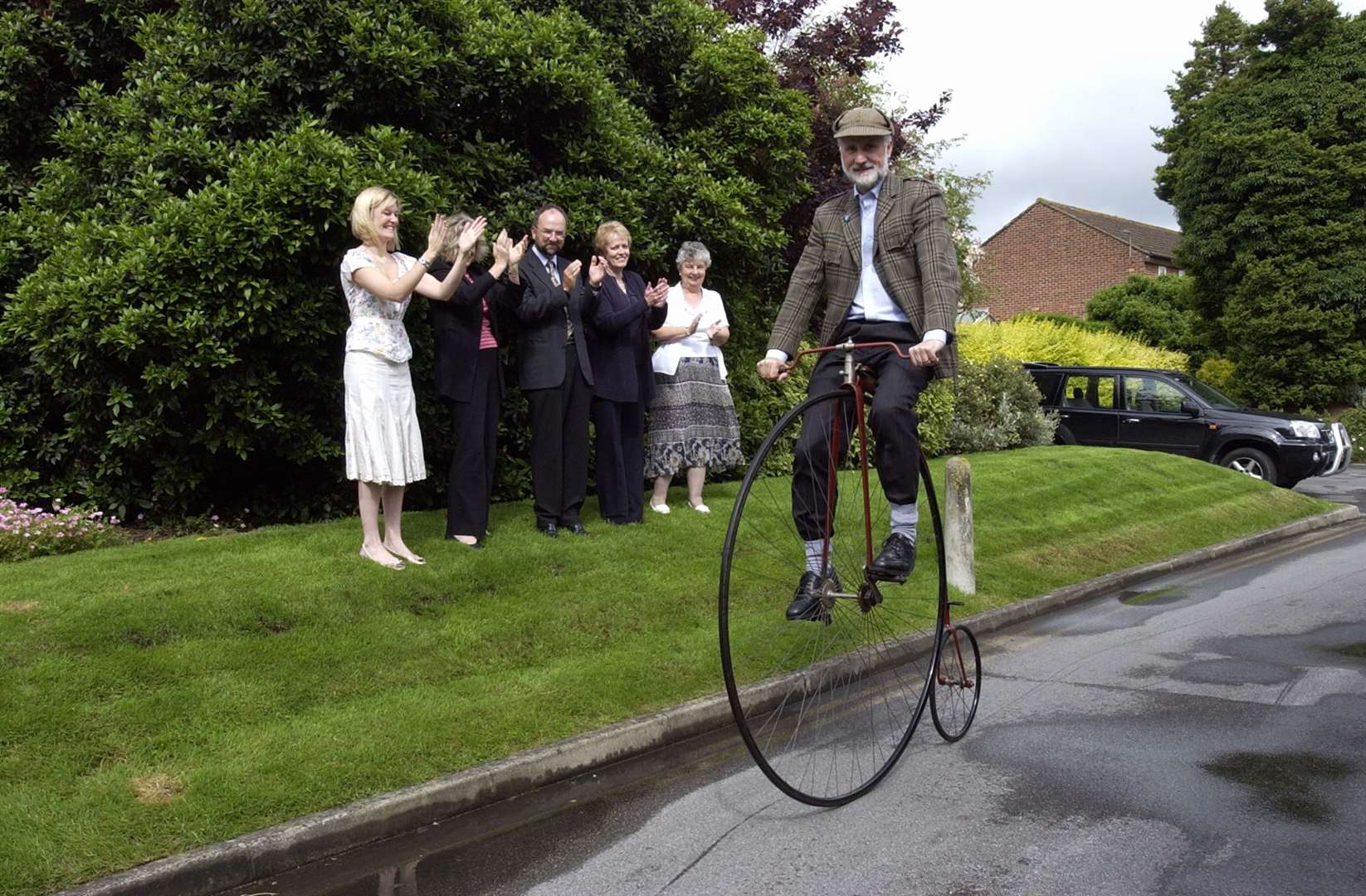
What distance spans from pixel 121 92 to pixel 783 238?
245 inches

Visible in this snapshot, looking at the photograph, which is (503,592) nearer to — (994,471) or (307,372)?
(307,372)

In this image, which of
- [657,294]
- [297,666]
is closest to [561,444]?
[657,294]

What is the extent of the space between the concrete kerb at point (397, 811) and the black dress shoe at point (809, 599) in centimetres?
110

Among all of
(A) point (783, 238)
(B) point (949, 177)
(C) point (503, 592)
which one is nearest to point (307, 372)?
(C) point (503, 592)

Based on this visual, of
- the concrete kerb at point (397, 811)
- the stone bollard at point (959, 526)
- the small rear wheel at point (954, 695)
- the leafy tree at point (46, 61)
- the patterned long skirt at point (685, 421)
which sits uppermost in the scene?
the leafy tree at point (46, 61)

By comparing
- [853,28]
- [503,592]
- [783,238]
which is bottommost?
[503,592]

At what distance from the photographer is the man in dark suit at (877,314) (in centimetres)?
490

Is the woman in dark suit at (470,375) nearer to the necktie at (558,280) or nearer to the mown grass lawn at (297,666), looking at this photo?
the mown grass lawn at (297,666)

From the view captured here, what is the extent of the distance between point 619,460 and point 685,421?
0.86 metres

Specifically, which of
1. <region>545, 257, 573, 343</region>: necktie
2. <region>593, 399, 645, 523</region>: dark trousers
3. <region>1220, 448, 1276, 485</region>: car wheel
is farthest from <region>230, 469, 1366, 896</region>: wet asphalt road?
<region>1220, 448, 1276, 485</region>: car wheel

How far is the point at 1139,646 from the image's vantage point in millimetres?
7477

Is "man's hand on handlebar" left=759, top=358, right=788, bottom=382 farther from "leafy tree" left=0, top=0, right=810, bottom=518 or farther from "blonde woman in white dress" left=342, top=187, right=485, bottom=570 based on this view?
"leafy tree" left=0, top=0, right=810, bottom=518

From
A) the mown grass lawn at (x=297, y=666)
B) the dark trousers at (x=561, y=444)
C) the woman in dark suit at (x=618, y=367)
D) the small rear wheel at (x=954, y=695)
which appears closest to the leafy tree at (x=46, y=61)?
the woman in dark suit at (x=618, y=367)

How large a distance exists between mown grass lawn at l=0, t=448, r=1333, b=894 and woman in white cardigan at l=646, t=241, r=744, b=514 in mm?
722
